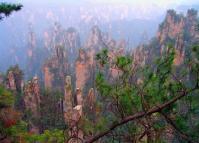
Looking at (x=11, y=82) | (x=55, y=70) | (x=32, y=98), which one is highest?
(x=11, y=82)

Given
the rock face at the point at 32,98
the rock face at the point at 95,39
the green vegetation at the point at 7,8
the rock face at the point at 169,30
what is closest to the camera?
the green vegetation at the point at 7,8

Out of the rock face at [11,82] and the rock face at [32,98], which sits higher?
the rock face at [11,82]

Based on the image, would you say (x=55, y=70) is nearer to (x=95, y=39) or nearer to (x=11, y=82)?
(x=11, y=82)

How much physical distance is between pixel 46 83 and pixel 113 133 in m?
59.3

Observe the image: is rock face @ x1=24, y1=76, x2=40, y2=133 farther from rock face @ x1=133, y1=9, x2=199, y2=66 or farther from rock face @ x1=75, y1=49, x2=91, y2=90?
rock face @ x1=133, y1=9, x2=199, y2=66

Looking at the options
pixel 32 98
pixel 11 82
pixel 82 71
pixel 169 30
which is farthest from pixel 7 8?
pixel 169 30

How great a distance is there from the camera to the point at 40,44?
453 feet

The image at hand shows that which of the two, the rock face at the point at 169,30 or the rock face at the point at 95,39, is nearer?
the rock face at the point at 169,30

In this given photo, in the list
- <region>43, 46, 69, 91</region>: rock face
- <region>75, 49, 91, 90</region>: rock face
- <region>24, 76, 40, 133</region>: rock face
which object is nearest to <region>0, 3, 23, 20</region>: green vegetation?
<region>24, 76, 40, 133</region>: rock face

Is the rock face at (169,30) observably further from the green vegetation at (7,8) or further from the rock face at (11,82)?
the green vegetation at (7,8)

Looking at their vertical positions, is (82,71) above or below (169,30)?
below

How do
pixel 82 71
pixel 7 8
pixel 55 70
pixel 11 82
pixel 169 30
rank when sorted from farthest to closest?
pixel 55 70 → pixel 169 30 → pixel 82 71 → pixel 11 82 → pixel 7 8

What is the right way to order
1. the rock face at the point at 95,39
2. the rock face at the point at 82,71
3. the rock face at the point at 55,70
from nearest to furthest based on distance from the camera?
the rock face at the point at 82,71 < the rock face at the point at 55,70 < the rock face at the point at 95,39

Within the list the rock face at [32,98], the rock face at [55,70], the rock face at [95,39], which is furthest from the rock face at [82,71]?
the rock face at [95,39]
